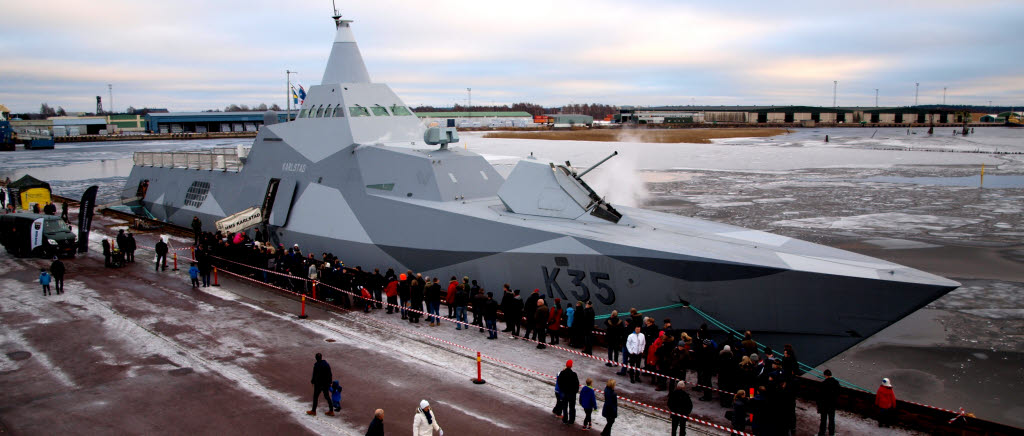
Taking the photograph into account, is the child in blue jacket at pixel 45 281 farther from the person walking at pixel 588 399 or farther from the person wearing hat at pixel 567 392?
the person walking at pixel 588 399

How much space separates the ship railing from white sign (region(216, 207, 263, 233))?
10.7 feet

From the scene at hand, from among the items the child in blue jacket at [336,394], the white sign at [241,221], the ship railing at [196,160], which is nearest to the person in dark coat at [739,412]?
the child in blue jacket at [336,394]

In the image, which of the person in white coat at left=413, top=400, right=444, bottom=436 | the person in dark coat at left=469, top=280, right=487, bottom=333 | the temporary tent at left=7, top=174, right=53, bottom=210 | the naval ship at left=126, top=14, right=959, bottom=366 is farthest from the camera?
→ the temporary tent at left=7, top=174, right=53, bottom=210

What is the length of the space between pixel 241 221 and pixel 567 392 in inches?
498

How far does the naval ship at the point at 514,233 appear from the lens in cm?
921

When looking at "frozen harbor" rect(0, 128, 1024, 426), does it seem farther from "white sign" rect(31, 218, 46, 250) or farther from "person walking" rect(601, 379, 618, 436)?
"white sign" rect(31, 218, 46, 250)

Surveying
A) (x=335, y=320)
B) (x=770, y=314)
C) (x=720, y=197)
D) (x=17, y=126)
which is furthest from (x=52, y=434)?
(x=17, y=126)

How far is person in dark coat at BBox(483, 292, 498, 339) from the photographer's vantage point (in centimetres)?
1104

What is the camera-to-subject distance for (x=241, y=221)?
17422mm

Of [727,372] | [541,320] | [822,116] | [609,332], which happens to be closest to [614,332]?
[609,332]

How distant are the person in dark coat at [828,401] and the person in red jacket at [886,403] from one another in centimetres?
65

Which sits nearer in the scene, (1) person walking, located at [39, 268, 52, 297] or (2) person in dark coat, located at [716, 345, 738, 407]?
(2) person in dark coat, located at [716, 345, 738, 407]

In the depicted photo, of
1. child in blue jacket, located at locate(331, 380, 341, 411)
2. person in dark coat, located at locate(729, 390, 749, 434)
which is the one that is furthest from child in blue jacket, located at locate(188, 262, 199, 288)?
person in dark coat, located at locate(729, 390, 749, 434)

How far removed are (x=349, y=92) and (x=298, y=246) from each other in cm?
429
